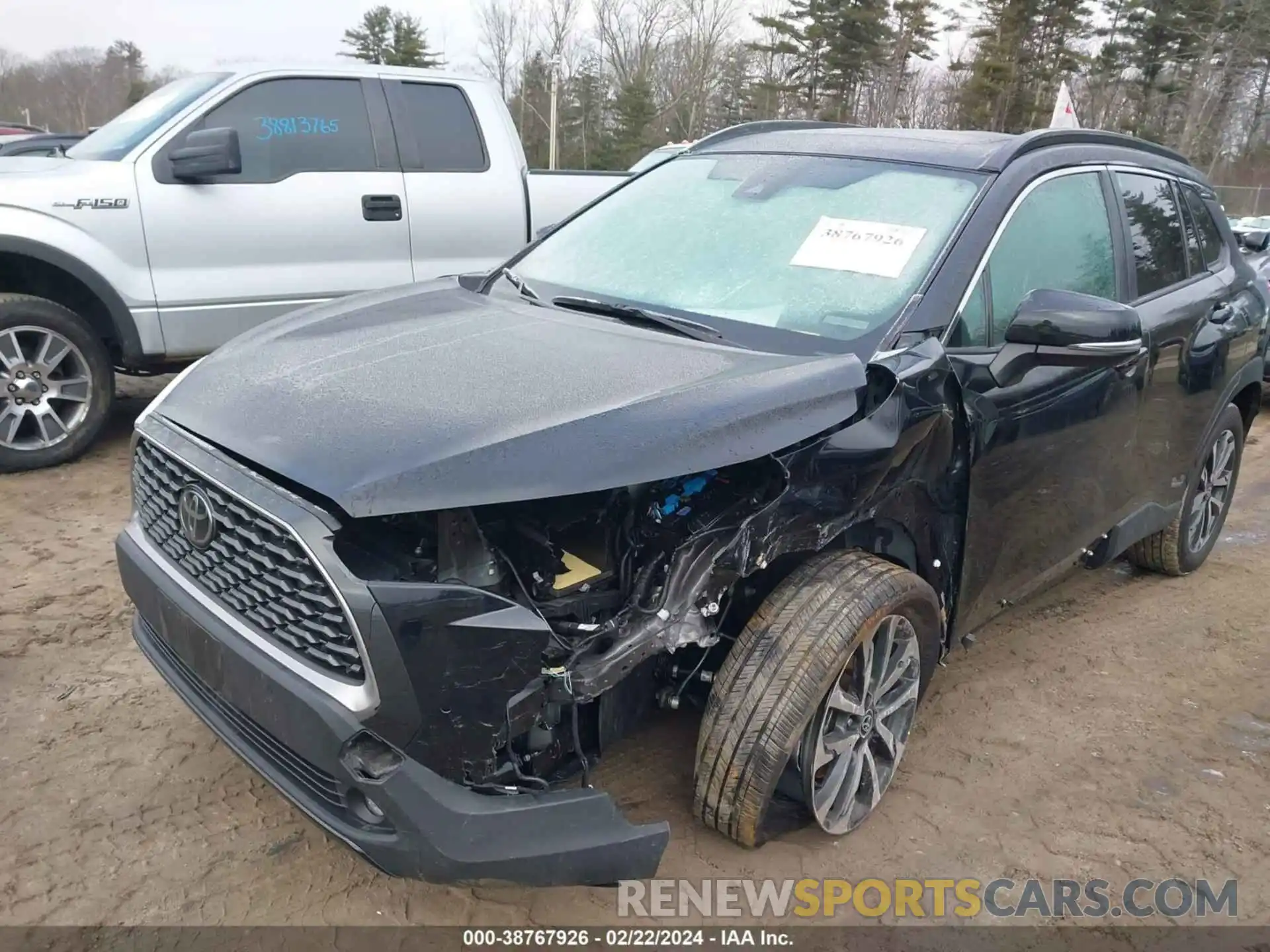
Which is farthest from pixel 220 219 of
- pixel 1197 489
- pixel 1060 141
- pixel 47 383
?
pixel 1197 489

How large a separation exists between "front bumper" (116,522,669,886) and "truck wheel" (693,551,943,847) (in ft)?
1.28

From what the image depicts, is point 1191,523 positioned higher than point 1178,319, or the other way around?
point 1178,319

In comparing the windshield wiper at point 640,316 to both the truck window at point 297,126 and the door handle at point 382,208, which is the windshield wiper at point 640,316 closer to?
the door handle at point 382,208

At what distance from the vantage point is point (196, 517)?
2219mm

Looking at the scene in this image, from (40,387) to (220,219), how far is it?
4.25 ft

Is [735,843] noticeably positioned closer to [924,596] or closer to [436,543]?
[924,596]

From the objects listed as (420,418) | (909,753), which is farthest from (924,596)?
(420,418)

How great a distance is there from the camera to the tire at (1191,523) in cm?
459

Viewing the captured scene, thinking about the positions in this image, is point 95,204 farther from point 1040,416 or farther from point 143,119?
point 1040,416

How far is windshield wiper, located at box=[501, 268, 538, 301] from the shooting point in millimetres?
3307

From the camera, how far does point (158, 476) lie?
8.05ft

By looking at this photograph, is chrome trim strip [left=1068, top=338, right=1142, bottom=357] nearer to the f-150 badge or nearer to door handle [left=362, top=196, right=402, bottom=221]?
door handle [left=362, top=196, right=402, bottom=221]

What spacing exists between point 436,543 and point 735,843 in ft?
4.00

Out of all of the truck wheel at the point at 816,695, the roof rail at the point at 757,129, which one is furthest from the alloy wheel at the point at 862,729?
the roof rail at the point at 757,129
